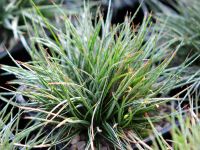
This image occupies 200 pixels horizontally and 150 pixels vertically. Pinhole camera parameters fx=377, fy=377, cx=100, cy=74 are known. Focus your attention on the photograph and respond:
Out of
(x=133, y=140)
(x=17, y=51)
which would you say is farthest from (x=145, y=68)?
(x=17, y=51)

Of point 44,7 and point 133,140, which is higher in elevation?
point 44,7

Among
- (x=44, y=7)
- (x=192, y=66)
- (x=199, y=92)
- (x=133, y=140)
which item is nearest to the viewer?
(x=133, y=140)

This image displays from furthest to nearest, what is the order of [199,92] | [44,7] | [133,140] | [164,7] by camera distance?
[164,7], [44,7], [199,92], [133,140]

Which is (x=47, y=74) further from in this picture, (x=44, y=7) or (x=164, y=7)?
(x=164, y=7)

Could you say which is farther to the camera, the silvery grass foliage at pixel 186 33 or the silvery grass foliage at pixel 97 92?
the silvery grass foliage at pixel 186 33

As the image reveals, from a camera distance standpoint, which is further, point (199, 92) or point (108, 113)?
point (199, 92)

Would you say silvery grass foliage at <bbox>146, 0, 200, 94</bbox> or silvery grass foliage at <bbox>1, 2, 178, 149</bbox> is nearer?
silvery grass foliage at <bbox>1, 2, 178, 149</bbox>

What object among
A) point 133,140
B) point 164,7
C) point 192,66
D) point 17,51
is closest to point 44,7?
point 17,51

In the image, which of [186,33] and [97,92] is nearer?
[97,92]

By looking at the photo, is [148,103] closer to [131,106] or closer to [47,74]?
[131,106]
